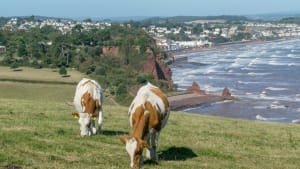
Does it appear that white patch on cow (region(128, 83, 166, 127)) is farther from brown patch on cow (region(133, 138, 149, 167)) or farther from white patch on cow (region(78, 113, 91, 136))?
white patch on cow (region(78, 113, 91, 136))

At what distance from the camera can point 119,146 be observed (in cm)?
1586

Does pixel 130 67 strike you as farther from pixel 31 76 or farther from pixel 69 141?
pixel 69 141

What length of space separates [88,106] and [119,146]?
1772 mm

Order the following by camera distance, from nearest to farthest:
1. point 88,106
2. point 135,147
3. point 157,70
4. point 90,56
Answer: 1. point 135,147
2. point 88,106
3. point 157,70
4. point 90,56

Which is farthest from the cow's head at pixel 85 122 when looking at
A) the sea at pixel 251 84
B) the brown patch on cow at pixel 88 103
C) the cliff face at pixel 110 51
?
the cliff face at pixel 110 51

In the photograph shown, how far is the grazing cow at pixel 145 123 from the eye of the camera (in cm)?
1262

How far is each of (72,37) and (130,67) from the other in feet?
75.7

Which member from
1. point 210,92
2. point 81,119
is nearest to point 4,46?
point 210,92

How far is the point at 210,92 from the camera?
101438mm

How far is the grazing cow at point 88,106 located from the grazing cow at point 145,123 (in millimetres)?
3007

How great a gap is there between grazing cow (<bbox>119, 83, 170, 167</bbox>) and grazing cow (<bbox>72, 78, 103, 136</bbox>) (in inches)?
118

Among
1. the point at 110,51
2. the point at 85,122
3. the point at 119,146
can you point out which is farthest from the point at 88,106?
the point at 110,51

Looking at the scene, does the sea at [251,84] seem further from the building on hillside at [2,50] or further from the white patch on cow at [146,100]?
the white patch on cow at [146,100]

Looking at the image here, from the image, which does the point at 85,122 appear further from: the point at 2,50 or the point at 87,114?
the point at 2,50
